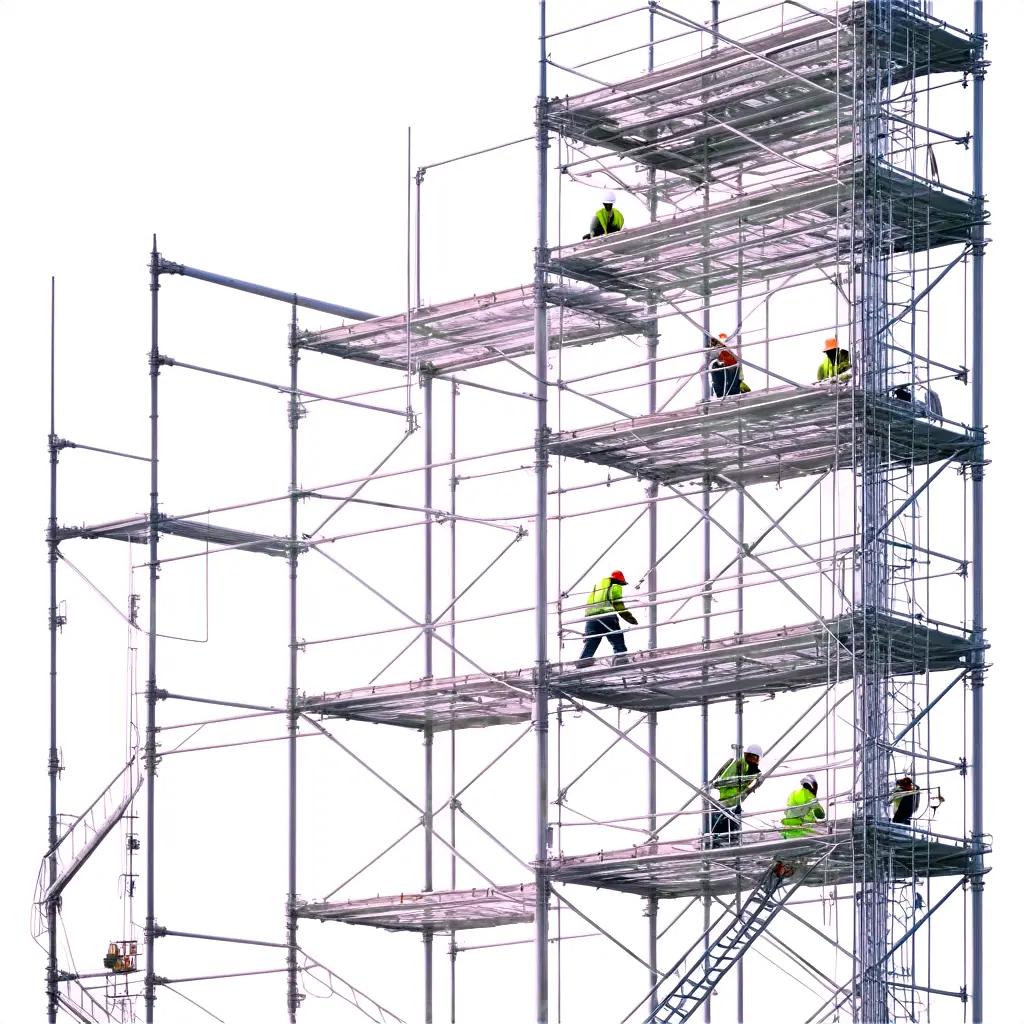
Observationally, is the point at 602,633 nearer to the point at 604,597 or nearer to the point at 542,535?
the point at 604,597

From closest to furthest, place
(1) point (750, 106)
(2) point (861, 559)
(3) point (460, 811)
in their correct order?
A: (2) point (861, 559) < (1) point (750, 106) < (3) point (460, 811)

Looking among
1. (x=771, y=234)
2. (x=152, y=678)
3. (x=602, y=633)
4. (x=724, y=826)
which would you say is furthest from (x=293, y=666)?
(x=771, y=234)

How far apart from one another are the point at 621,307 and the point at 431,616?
654cm

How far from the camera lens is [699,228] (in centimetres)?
5934

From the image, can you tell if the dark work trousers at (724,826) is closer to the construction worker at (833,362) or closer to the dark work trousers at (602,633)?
the dark work trousers at (602,633)

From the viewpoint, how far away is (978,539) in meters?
58.0

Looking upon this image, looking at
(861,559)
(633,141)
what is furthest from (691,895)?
(633,141)

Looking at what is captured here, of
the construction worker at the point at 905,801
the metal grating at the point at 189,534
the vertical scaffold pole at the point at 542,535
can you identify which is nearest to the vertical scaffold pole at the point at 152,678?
the metal grating at the point at 189,534

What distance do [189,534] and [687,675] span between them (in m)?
11.2

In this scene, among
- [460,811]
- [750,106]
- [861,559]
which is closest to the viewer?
[861,559]

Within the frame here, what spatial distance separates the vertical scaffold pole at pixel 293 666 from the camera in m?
65.1

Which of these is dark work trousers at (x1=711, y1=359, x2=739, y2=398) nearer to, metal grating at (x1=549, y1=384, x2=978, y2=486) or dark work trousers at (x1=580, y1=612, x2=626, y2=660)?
metal grating at (x1=549, y1=384, x2=978, y2=486)

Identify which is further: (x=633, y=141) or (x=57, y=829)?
(x=57, y=829)

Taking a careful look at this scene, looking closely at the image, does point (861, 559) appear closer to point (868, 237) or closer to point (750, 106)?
point (868, 237)
